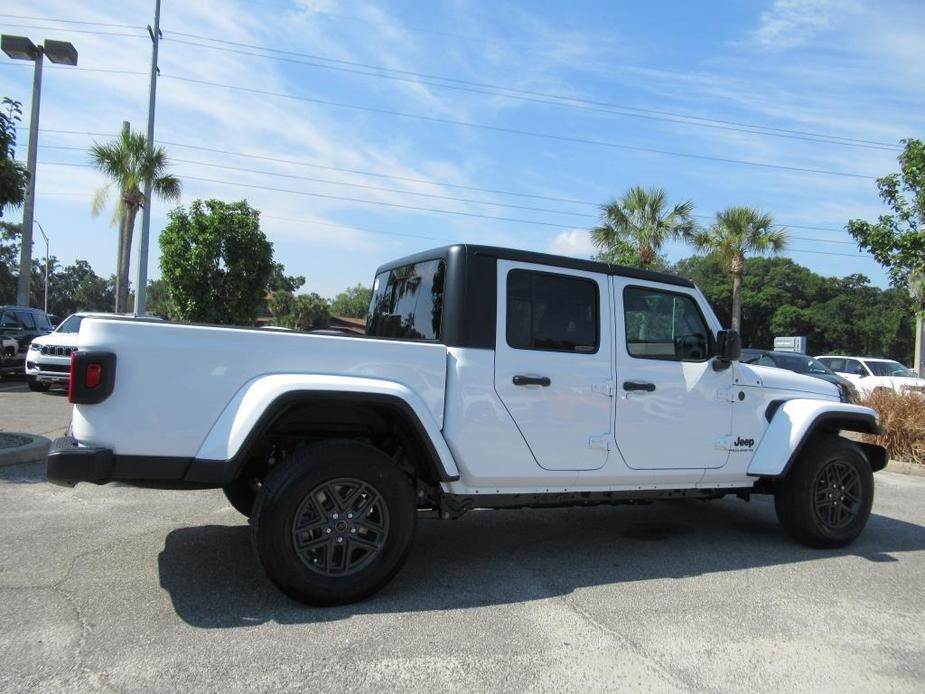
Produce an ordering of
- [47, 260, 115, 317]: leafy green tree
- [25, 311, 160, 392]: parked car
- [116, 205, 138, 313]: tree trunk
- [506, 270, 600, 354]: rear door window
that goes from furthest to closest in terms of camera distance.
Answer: [47, 260, 115, 317]: leafy green tree → [116, 205, 138, 313]: tree trunk → [25, 311, 160, 392]: parked car → [506, 270, 600, 354]: rear door window

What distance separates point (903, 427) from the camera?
10117 millimetres

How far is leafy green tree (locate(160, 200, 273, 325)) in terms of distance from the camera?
22266 millimetres

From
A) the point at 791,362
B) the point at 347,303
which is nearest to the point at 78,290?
the point at 347,303

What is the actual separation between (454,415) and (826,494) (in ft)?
10.5

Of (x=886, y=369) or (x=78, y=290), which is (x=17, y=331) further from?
(x=78, y=290)

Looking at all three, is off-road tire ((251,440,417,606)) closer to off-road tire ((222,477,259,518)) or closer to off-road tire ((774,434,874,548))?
off-road tire ((222,477,259,518))

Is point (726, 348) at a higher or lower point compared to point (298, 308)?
lower

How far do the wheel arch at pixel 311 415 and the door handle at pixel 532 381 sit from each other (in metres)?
0.59

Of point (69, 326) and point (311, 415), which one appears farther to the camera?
point (69, 326)

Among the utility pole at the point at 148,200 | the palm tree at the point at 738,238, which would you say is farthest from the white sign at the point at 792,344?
the utility pole at the point at 148,200

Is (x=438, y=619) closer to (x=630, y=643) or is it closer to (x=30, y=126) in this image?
(x=630, y=643)

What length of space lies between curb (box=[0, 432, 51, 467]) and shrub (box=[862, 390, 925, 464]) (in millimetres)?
10453

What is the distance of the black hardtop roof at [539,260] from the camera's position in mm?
4336

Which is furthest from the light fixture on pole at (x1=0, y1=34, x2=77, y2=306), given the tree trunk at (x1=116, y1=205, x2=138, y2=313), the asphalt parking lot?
the asphalt parking lot
